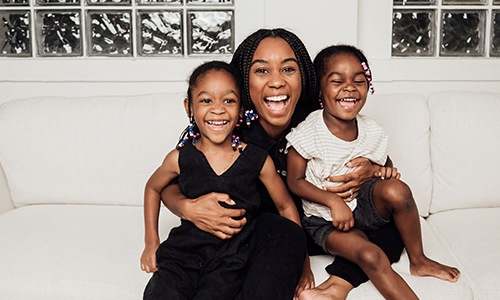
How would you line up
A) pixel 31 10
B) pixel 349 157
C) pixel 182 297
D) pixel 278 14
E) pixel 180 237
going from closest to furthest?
1. pixel 182 297
2. pixel 180 237
3. pixel 349 157
4. pixel 278 14
5. pixel 31 10

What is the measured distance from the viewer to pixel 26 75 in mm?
2859

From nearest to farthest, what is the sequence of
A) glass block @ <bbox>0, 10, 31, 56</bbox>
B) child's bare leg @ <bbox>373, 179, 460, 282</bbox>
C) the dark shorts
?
child's bare leg @ <bbox>373, 179, 460, 282</bbox> < the dark shorts < glass block @ <bbox>0, 10, 31, 56</bbox>

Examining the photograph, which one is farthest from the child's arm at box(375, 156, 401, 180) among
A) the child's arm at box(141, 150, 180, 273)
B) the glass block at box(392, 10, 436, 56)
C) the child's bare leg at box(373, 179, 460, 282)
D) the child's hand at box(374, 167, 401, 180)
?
the glass block at box(392, 10, 436, 56)

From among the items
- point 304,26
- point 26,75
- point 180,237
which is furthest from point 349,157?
point 26,75

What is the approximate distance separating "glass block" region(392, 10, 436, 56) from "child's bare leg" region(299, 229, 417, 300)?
136 cm

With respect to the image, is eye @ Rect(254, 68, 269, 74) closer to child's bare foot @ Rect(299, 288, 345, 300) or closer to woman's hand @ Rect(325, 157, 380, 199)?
woman's hand @ Rect(325, 157, 380, 199)

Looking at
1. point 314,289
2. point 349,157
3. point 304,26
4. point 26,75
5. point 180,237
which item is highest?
point 304,26

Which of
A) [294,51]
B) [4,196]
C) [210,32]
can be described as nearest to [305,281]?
[294,51]

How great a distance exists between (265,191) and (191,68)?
999 millimetres

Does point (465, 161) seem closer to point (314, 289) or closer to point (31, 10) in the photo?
point (314, 289)

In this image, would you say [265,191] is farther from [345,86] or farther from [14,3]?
[14,3]

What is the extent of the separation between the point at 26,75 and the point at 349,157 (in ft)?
5.36

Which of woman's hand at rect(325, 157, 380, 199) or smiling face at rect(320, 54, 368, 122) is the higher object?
smiling face at rect(320, 54, 368, 122)

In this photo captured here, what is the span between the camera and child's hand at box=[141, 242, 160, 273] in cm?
181
